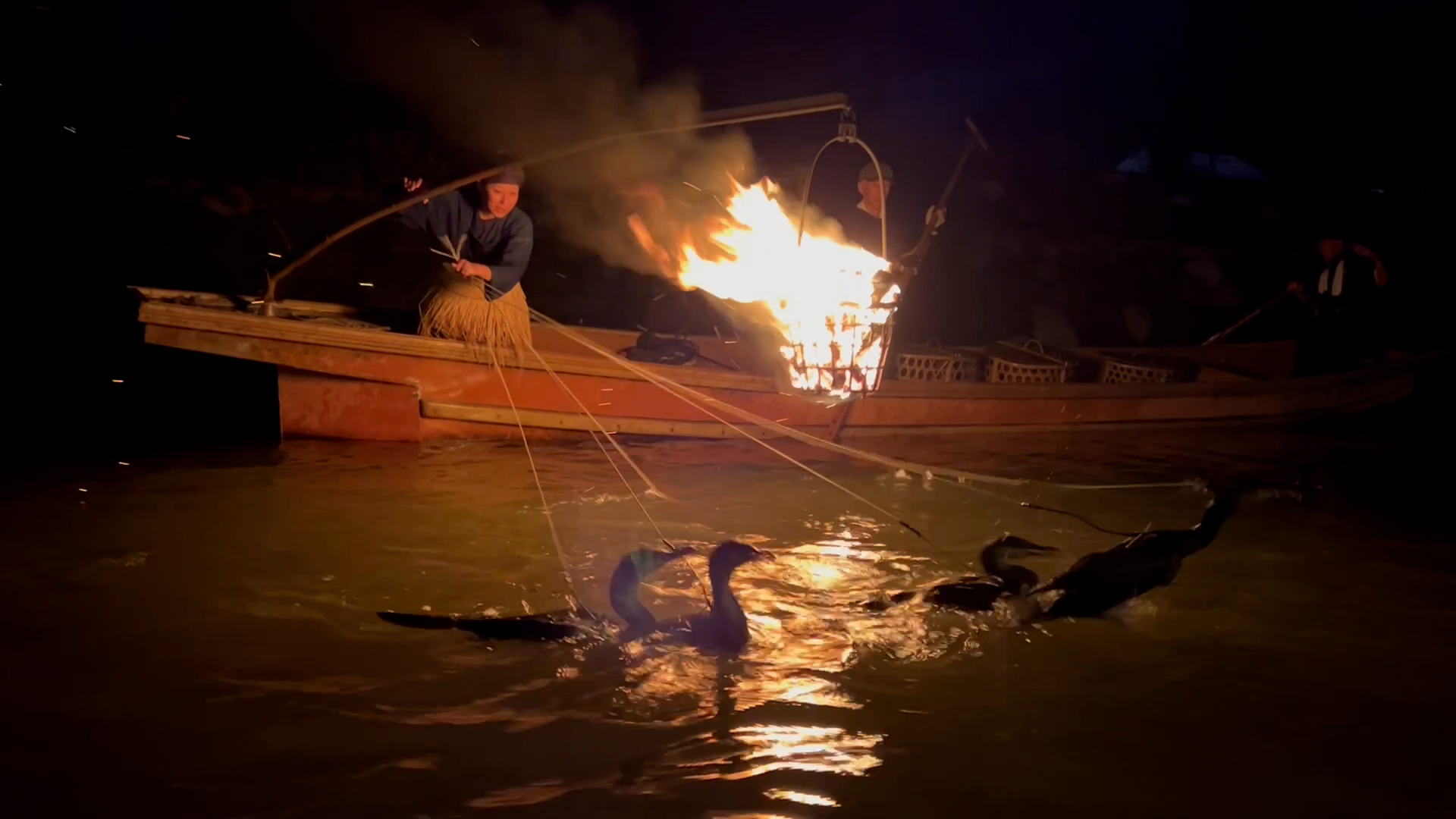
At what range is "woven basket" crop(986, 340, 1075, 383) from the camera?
9.88 meters

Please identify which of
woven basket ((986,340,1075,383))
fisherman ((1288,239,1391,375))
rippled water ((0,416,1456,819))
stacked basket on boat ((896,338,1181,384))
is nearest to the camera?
rippled water ((0,416,1456,819))

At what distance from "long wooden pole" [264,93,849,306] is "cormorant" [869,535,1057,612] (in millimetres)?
2323

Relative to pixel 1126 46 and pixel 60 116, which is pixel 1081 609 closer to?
pixel 60 116

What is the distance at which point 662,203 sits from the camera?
10219 millimetres

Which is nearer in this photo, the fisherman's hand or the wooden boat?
the fisherman's hand

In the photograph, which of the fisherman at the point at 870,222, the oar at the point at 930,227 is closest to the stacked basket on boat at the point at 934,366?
the fisherman at the point at 870,222

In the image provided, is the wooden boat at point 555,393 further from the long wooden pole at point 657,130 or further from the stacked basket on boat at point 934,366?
the long wooden pole at point 657,130

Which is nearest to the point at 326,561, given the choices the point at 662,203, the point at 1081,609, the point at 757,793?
the point at 757,793

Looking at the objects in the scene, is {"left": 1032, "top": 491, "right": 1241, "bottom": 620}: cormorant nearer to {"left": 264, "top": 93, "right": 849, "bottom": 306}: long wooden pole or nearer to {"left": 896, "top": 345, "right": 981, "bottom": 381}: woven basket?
{"left": 264, "top": 93, "right": 849, "bottom": 306}: long wooden pole

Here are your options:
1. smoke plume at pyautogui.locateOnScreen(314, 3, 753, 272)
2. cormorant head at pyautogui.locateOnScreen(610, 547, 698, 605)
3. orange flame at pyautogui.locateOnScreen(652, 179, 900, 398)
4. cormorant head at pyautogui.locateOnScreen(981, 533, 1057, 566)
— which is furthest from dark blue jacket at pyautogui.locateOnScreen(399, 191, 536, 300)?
smoke plume at pyautogui.locateOnScreen(314, 3, 753, 272)

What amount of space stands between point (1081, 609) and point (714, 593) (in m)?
1.83

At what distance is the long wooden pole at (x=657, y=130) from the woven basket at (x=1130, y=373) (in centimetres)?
565

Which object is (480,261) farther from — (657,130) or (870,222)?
(870,222)

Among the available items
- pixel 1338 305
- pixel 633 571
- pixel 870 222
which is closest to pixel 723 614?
pixel 633 571
